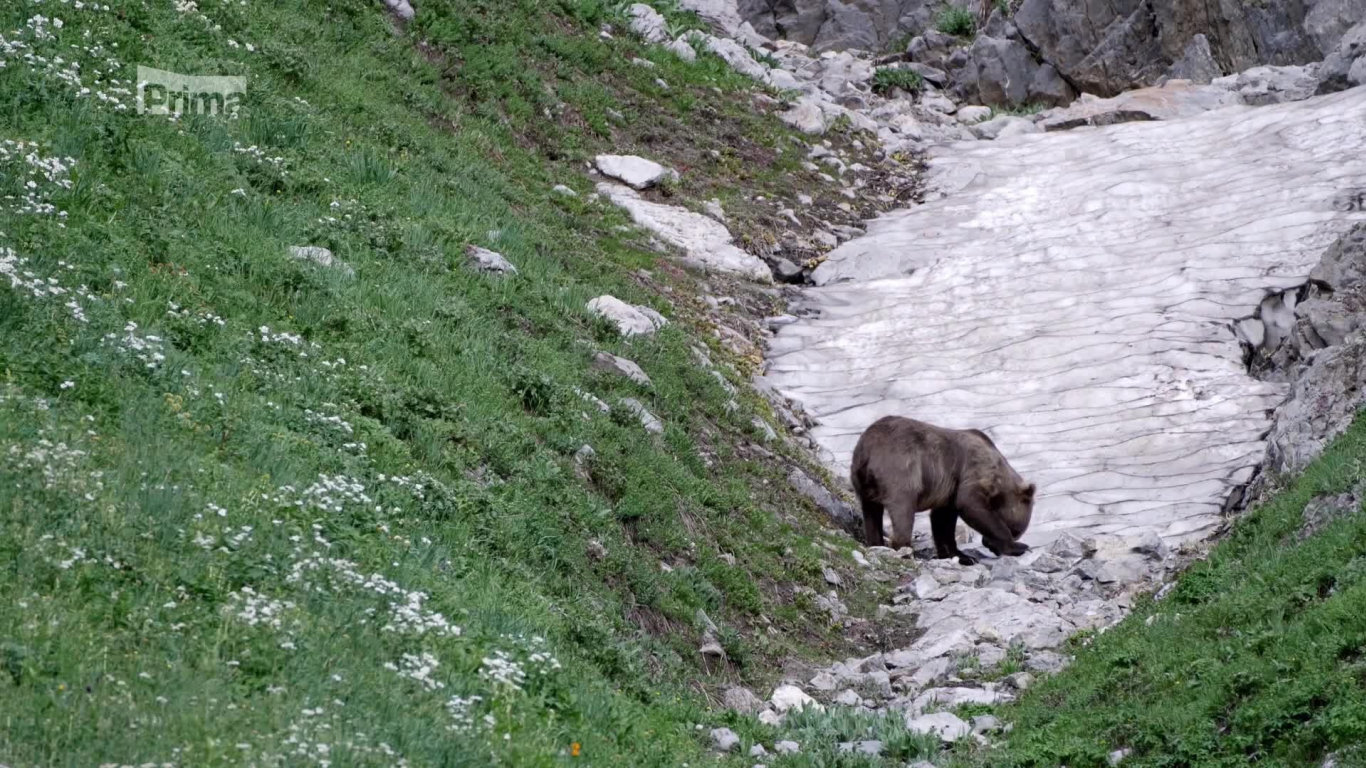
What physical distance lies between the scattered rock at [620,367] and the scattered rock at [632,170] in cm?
814

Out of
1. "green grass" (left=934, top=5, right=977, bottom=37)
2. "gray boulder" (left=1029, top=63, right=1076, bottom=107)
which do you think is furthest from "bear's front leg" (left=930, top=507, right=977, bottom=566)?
"green grass" (left=934, top=5, right=977, bottom=37)

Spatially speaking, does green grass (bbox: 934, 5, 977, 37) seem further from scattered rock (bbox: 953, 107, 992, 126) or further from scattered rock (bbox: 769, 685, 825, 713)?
scattered rock (bbox: 769, 685, 825, 713)

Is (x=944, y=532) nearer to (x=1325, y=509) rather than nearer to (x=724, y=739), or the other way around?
(x=1325, y=509)

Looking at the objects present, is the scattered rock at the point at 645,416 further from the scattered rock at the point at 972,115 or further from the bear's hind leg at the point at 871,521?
Result: the scattered rock at the point at 972,115

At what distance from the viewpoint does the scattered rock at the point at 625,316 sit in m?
16.7

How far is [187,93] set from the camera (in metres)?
14.7

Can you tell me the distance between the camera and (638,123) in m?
25.5

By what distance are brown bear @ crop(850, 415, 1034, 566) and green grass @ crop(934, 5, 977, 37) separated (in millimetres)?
21399

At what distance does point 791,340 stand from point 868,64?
1591cm

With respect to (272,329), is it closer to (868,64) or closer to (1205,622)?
(1205,622)

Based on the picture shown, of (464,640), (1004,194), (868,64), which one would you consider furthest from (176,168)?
(868,64)

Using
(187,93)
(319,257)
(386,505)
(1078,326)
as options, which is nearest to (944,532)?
(1078,326)

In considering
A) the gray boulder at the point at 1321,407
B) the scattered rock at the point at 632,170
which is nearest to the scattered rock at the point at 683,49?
the scattered rock at the point at 632,170

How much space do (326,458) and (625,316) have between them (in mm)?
7725
